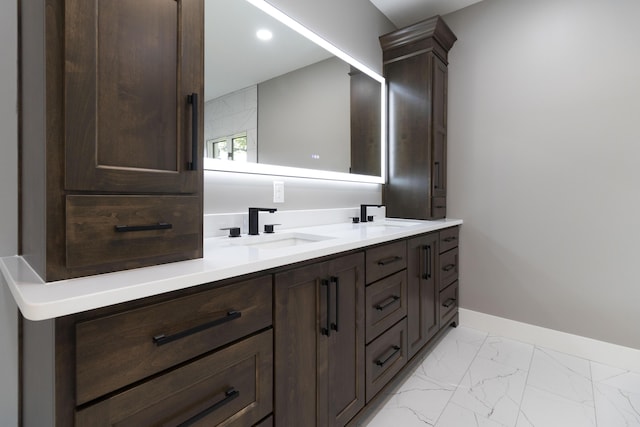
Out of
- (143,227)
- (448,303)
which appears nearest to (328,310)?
(143,227)

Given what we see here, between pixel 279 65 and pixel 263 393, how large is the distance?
162 centimetres

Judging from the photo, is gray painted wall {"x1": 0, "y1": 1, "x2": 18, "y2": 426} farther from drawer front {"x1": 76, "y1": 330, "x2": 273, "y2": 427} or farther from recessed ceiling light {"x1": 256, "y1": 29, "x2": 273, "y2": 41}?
recessed ceiling light {"x1": 256, "y1": 29, "x2": 273, "y2": 41}

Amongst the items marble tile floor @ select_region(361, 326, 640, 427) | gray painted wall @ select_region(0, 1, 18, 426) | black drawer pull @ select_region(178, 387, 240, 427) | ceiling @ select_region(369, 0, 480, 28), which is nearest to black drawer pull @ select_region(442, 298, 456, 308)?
marble tile floor @ select_region(361, 326, 640, 427)

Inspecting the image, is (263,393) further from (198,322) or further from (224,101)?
(224,101)

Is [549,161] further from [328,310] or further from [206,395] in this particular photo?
[206,395]

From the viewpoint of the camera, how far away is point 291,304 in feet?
3.31

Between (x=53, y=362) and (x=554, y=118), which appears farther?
(x=554, y=118)

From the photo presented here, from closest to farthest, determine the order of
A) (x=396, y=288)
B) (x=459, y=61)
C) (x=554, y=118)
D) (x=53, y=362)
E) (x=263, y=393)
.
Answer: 1. (x=53, y=362)
2. (x=263, y=393)
3. (x=396, y=288)
4. (x=554, y=118)
5. (x=459, y=61)

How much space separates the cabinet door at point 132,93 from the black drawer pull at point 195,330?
37 cm

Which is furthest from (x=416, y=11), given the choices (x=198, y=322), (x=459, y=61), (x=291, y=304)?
(x=198, y=322)

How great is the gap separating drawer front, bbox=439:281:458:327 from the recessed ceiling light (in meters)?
2.00

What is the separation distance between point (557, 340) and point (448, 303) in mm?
762

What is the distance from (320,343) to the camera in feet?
3.65

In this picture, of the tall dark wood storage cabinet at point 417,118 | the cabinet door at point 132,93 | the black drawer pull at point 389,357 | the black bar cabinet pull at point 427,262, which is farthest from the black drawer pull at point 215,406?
the tall dark wood storage cabinet at point 417,118
